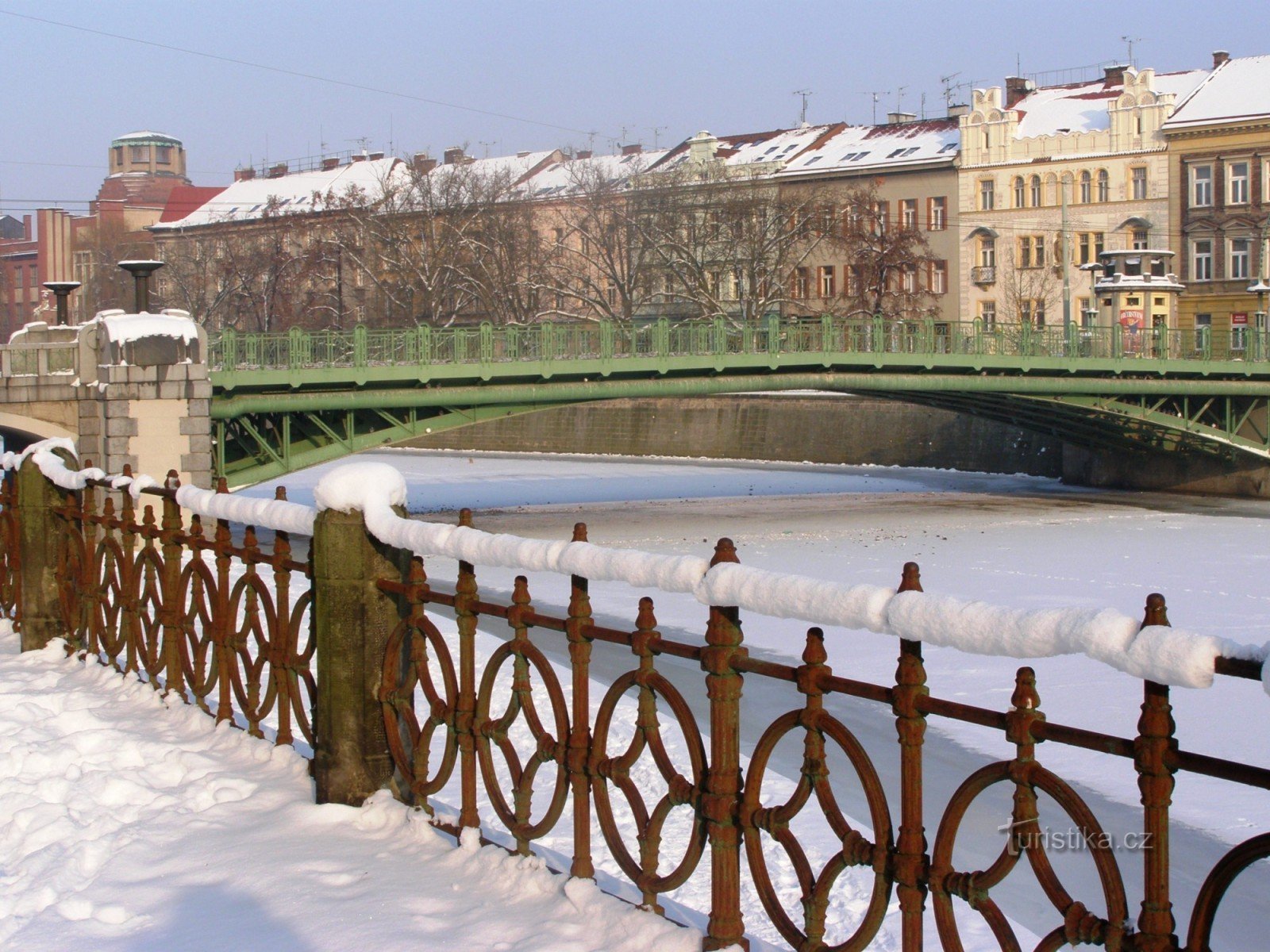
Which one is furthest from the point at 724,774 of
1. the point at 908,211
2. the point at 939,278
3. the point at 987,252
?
the point at 908,211

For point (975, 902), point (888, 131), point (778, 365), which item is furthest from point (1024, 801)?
point (888, 131)

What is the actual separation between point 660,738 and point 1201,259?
164ft

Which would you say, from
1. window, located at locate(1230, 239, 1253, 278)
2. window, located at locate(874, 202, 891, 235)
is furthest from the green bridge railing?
window, located at locate(874, 202, 891, 235)

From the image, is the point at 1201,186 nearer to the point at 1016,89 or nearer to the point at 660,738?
the point at 1016,89

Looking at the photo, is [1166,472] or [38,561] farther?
[1166,472]

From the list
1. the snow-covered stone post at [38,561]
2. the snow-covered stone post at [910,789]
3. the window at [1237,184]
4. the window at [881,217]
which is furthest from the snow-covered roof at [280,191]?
the snow-covered stone post at [910,789]

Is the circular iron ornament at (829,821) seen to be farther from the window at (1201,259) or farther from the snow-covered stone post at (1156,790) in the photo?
the window at (1201,259)

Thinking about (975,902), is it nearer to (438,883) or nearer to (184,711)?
(438,883)

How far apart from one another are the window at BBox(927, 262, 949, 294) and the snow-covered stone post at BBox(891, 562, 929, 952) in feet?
174

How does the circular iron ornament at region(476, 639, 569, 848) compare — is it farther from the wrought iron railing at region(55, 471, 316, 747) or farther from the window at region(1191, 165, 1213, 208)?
the window at region(1191, 165, 1213, 208)

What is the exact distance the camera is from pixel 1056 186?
52.7 meters

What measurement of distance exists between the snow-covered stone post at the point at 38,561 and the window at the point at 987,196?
4936 cm

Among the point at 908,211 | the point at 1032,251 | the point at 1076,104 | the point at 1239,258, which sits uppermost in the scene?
the point at 1076,104

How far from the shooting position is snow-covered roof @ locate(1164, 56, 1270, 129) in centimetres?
4872
